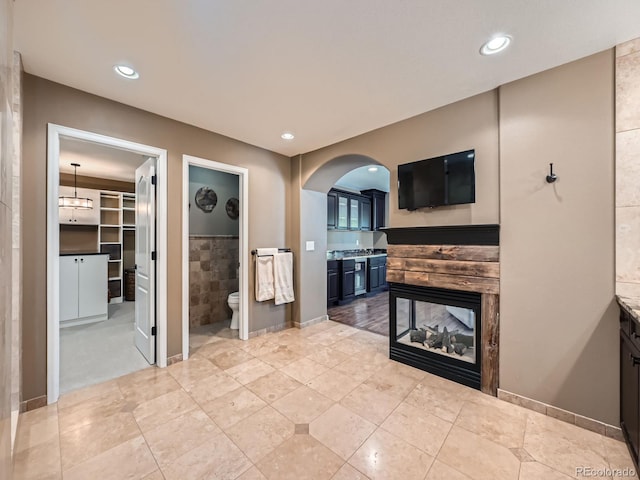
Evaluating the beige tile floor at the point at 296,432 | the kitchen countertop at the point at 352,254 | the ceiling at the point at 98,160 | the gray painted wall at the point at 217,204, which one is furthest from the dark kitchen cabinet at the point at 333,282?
the ceiling at the point at 98,160

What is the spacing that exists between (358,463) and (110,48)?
2.95 metres

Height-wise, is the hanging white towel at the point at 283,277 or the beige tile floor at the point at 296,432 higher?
the hanging white towel at the point at 283,277

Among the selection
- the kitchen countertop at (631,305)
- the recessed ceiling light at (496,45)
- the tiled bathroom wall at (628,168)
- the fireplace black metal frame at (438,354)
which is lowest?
the fireplace black metal frame at (438,354)

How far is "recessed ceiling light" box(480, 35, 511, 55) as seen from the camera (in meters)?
1.63

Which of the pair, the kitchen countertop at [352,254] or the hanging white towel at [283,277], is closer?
the hanging white towel at [283,277]

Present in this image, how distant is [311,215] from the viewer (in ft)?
12.8

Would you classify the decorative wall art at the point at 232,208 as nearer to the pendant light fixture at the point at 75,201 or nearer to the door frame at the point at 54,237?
the door frame at the point at 54,237

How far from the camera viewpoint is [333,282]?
5.07 metres

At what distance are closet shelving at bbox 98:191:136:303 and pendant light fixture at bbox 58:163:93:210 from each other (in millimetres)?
389

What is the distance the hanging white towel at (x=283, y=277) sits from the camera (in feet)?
11.6

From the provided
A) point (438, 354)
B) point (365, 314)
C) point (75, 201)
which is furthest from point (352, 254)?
point (75, 201)

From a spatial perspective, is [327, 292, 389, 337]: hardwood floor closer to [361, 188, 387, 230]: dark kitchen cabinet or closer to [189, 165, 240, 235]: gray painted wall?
[361, 188, 387, 230]: dark kitchen cabinet

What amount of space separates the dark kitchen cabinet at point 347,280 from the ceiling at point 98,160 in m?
3.73

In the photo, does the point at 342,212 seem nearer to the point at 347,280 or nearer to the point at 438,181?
the point at 347,280
